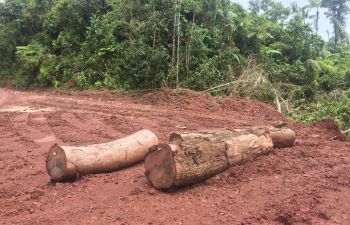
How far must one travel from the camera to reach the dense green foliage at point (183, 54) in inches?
557

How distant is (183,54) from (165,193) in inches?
408

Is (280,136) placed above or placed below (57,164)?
above

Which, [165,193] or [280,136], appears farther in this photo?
[280,136]

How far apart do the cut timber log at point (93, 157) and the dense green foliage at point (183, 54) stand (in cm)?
663

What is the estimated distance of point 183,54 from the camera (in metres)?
14.8

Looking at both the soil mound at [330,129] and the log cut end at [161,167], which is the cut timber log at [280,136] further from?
the log cut end at [161,167]

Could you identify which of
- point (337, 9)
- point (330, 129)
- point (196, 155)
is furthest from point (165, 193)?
point (337, 9)

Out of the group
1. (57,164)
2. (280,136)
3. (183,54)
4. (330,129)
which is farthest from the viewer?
(183,54)

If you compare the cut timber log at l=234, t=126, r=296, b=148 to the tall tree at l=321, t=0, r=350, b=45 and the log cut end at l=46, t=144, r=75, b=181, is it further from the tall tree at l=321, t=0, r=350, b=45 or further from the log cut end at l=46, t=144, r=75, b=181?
Answer: the tall tree at l=321, t=0, r=350, b=45

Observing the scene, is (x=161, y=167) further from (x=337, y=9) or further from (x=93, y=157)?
(x=337, y=9)

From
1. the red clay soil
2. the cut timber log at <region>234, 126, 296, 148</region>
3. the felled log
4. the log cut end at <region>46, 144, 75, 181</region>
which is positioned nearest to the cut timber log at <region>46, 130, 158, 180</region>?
the log cut end at <region>46, 144, 75, 181</region>

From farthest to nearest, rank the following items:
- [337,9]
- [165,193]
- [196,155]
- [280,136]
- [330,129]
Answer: [337,9] < [330,129] < [280,136] < [196,155] < [165,193]

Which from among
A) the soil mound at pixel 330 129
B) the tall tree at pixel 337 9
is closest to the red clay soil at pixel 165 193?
the soil mound at pixel 330 129

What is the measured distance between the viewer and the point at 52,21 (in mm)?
18812
